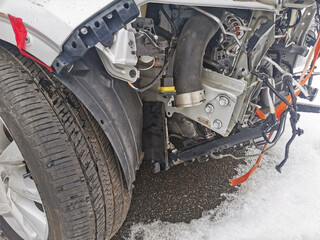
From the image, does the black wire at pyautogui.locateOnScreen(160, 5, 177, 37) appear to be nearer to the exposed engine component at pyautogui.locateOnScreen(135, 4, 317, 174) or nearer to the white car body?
the exposed engine component at pyautogui.locateOnScreen(135, 4, 317, 174)

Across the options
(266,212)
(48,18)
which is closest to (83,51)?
(48,18)

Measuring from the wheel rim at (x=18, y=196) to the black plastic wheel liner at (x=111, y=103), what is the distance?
500mm

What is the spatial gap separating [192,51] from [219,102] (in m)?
0.31

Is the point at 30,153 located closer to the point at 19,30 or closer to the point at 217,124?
the point at 19,30

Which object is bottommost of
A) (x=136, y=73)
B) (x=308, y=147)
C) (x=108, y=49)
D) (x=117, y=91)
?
(x=308, y=147)

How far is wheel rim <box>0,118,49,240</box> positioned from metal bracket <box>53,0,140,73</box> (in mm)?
644

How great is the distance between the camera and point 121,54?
43.9 inches

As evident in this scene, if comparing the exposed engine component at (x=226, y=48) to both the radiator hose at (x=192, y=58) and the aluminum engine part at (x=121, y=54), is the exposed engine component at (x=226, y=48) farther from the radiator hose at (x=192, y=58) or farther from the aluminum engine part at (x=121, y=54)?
the aluminum engine part at (x=121, y=54)

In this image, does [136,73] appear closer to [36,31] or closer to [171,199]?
[36,31]

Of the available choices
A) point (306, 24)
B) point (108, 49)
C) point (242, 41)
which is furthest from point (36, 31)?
point (306, 24)

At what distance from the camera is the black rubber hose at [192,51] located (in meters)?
1.42

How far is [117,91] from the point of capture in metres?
1.36

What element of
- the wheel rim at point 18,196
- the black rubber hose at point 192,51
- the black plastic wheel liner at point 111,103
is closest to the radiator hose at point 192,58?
the black rubber hose at point 192,51

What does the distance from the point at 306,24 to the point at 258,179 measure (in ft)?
4.26
